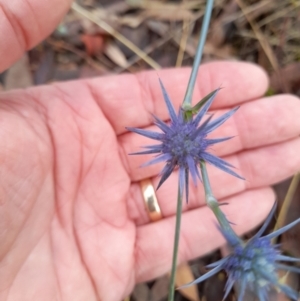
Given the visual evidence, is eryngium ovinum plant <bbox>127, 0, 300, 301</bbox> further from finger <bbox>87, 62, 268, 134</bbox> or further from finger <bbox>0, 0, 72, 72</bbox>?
finger <bbox>87, 62, 268, 134</bbox>

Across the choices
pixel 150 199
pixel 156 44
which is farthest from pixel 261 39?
pixel 150 199

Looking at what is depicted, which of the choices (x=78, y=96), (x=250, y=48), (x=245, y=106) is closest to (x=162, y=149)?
(x=78, y=96)

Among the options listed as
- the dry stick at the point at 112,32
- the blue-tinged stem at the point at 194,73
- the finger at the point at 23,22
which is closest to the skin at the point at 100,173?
the finger at the point at 23,22

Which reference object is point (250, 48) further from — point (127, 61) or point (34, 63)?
point (34, 63)

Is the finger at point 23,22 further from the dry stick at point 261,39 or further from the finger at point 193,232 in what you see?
the dry stick at point 261,39

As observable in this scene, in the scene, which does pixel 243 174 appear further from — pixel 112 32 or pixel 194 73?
pixel 112 32
